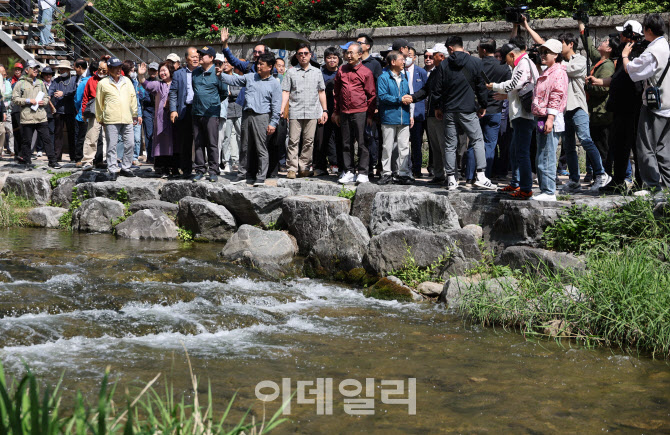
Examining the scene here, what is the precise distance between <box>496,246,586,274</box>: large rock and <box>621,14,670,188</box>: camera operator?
52.3 inches

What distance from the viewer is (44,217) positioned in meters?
10.9

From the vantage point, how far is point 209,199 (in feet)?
34.0

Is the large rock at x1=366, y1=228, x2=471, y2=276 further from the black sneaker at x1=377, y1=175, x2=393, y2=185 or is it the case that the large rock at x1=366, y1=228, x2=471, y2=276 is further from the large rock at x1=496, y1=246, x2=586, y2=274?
the black sneaker at x1=377, y1=175, x2=393, y2=185

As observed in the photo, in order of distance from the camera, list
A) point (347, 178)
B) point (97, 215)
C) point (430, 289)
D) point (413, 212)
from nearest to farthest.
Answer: point (430, 289)
point (413, 212)
point (347, 178)
point (97, 215)

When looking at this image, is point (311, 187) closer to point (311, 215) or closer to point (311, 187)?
point (311, 187)

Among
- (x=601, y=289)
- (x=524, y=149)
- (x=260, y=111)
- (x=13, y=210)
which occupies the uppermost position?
(x=260, y=111)

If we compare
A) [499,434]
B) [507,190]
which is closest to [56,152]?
[507,190]

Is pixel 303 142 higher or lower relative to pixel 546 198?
higher

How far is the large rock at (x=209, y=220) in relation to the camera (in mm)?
9953

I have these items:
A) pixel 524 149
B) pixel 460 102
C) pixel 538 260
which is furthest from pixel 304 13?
pixel 538 260

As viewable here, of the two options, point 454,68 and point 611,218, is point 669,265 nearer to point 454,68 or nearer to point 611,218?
point 611,218

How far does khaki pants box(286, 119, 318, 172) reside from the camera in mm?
10570

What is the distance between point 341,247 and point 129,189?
4.38 m

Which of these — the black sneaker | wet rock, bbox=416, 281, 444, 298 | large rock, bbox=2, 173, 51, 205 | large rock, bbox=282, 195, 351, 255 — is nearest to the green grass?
large rock, bbox=2, 173, 51, 205
